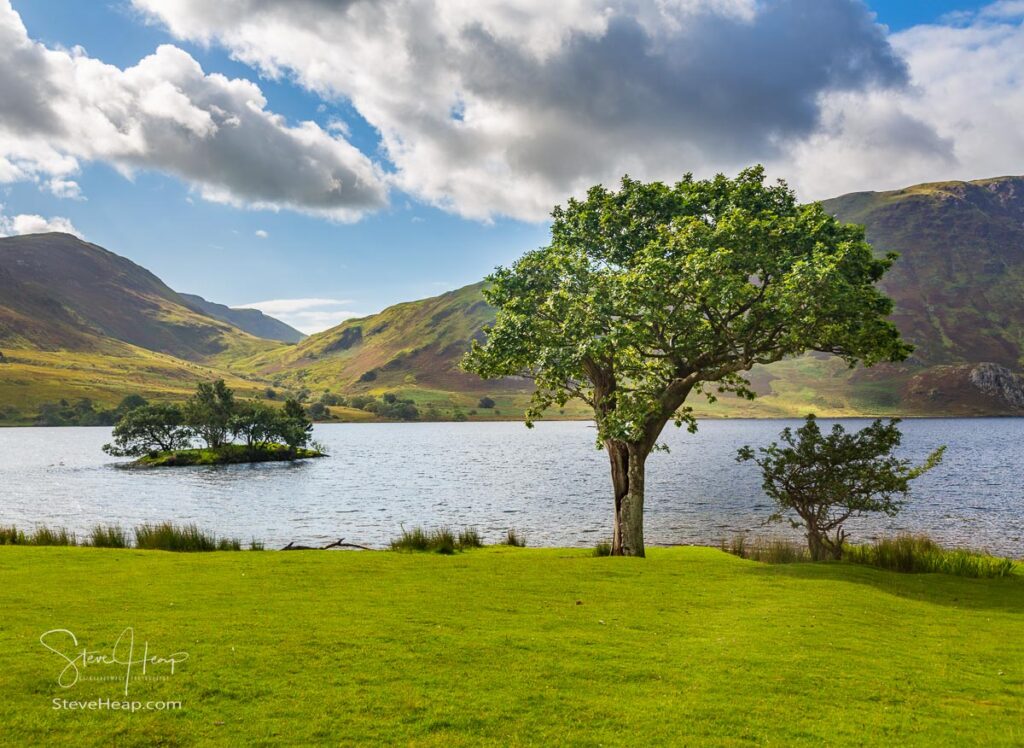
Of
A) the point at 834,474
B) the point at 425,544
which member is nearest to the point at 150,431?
the point at 425,544

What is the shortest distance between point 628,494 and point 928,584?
11.1 metres

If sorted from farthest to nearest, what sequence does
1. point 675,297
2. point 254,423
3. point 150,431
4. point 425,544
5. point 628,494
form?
point 254,423 < point 150,431 < point 425,544 < point 628,494 < point 675,297

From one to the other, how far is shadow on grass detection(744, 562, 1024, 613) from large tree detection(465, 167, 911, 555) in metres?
6.97

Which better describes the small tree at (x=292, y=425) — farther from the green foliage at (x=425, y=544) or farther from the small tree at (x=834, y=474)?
the small tree at (x=834, y=474)

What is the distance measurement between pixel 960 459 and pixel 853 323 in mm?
114949

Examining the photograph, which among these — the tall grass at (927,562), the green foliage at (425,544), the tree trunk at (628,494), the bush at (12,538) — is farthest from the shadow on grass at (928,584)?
the bush at (12,538)

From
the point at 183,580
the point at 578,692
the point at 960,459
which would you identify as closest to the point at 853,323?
the point at 578,692

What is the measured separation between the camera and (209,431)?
116375 millimetres

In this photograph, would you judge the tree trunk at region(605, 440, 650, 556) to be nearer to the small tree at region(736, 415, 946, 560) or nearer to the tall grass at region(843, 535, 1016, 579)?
the small tree at region(736, 415, 946, 560)

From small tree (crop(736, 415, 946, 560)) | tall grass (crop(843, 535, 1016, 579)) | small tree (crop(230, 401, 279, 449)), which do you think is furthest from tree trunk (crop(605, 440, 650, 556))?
small tree (crop(230, 401, 279, 449))

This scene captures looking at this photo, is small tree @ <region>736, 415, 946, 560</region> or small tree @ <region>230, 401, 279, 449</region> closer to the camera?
small tree @ <region>736, 415, 946, 560</region>

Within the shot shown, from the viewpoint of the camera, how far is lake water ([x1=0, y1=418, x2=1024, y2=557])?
169 ft

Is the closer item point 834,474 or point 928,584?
point 928,584

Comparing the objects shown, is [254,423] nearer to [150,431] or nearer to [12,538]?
[150,431]
